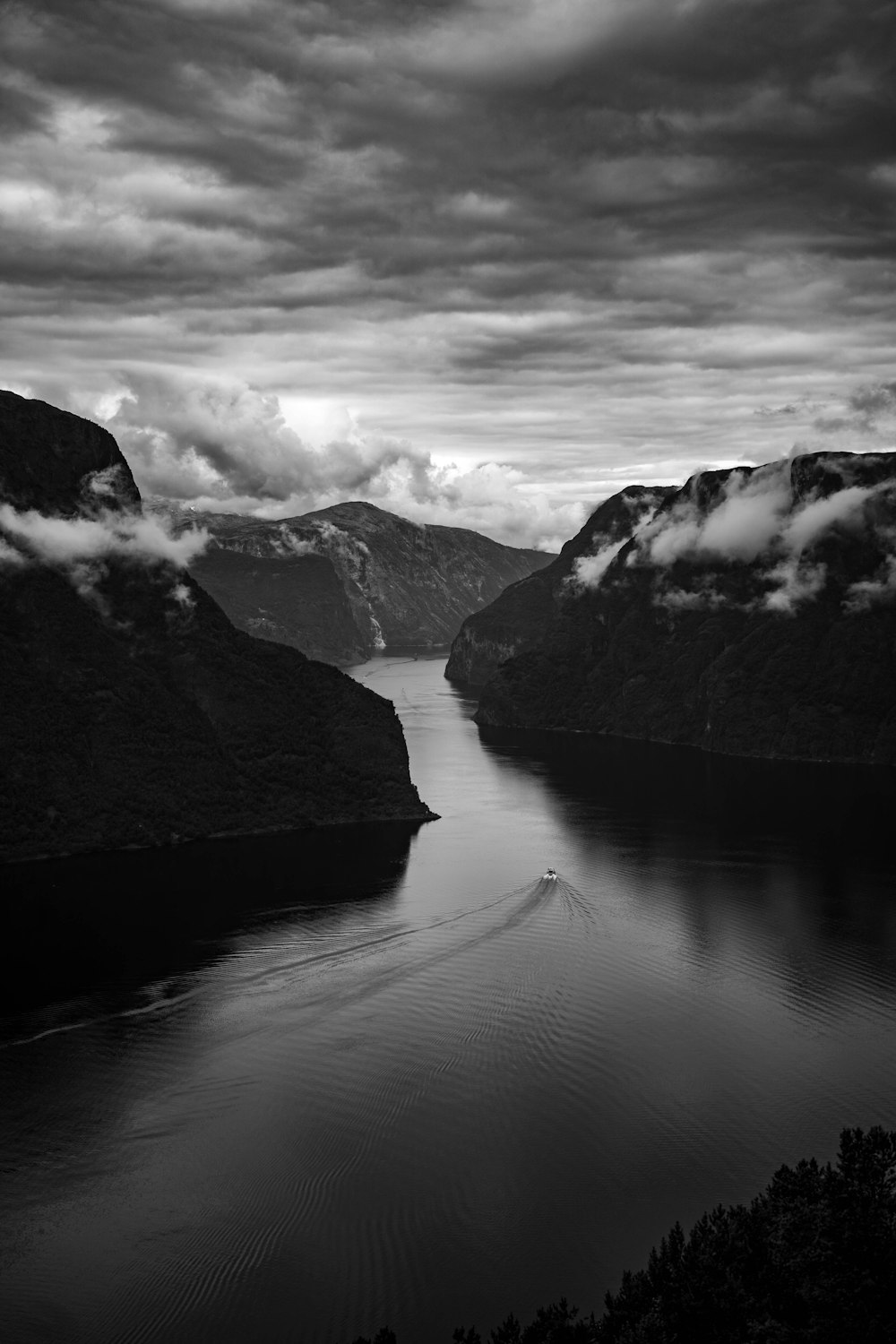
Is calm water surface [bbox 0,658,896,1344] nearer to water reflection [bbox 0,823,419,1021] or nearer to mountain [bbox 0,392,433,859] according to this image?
water reflection [bbox 0,823,419,1021]

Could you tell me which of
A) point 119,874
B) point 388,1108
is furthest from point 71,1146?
point 119,874

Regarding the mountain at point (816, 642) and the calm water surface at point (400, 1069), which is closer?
the calm water surface at point (400, 1069)

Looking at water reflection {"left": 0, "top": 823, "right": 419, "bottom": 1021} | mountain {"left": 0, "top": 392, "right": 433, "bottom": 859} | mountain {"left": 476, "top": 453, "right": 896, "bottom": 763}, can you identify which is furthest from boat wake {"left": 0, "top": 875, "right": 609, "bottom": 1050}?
mountain {"left": 476, "top": 453, "right": 896, "bottom": 763}

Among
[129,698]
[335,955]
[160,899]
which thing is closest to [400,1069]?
[335,955]

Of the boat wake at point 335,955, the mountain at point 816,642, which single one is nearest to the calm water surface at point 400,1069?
the boat wake at point 335,955

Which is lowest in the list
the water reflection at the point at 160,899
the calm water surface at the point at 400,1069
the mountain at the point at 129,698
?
the calm water surface at the point at 400,1069

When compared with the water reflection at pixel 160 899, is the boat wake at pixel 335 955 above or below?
below

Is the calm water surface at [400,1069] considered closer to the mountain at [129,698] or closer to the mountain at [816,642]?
the mountain at [129,698]
